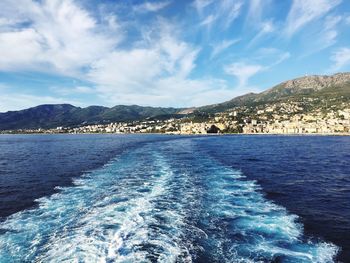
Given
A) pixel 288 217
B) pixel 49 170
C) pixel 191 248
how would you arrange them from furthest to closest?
pixel 49 170
pixel 288 217
pixel 191 248

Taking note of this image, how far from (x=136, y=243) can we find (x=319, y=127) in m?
202

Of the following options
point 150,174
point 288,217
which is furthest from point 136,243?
point 150,174

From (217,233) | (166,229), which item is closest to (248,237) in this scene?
(217,233)

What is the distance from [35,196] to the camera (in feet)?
91.0

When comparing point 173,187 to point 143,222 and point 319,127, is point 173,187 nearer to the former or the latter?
point 143,222

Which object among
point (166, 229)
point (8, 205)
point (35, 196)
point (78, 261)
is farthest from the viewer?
point (35, 196)

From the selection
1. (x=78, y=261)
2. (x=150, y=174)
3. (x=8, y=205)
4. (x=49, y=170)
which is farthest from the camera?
(x=49, y=170)

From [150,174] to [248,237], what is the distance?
73.3 feet

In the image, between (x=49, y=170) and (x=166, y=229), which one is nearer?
(x=166, y=229)

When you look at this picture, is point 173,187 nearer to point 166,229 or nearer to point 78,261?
point 166,229

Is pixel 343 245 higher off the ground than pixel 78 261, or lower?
lower

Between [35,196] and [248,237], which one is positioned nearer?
[248,237]

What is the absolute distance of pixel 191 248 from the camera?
51.0 ft

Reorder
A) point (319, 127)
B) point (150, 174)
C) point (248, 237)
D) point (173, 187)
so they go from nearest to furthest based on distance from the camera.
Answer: point (248, 237) → point (173, 187) → point (150, 174) → point (319, 127)
